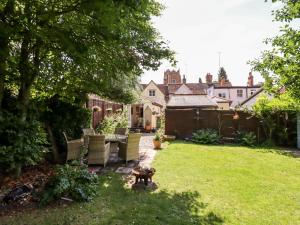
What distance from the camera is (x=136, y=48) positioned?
278 inches

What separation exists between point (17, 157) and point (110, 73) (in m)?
3.13

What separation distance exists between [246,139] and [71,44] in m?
11.8

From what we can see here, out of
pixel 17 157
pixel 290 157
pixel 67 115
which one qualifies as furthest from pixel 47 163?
pixel 290 157

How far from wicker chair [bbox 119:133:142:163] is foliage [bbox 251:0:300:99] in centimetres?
518

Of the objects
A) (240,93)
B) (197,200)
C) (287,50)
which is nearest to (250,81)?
(240,93)

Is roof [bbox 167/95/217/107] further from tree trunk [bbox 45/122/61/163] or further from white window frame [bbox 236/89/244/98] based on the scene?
white window frame [bbox 236/89/244/98]

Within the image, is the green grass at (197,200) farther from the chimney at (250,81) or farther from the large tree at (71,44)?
the chimney at (250,81)

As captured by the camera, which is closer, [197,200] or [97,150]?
[197,200]

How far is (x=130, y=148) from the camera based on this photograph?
8.64 meters

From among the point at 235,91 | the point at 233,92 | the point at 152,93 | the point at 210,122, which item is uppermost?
the point at 235,91

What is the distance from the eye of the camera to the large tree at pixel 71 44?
14.5 feet

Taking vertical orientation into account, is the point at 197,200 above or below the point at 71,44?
below

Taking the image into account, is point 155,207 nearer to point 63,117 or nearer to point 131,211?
point 131,211

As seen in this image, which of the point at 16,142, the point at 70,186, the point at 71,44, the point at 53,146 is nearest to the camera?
the point at 71,44
